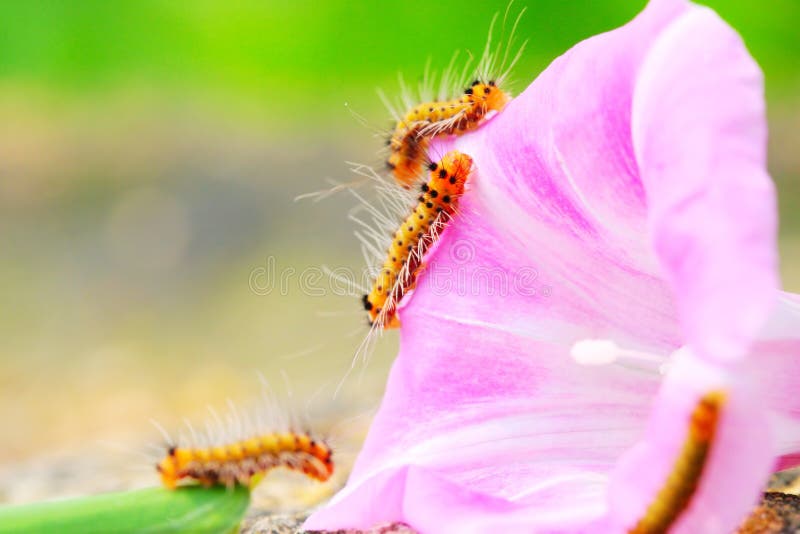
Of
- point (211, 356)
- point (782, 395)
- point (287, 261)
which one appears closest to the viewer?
point (782, 395)

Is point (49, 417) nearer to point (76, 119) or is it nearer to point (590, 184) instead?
point (76, 119)

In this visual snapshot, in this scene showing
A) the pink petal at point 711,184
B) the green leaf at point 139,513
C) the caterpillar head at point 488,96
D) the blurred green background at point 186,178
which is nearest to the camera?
the pink petal at point 711,184

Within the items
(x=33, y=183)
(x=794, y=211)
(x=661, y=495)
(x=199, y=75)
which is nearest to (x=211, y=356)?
(x=199, y=75)

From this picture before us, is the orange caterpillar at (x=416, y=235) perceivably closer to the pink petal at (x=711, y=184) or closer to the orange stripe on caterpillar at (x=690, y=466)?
the pink petal at (x=711, y=184)

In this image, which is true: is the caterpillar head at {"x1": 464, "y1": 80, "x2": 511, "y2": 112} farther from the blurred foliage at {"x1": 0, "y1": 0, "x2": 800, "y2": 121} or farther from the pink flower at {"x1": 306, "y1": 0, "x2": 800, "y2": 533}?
the blurred foliage at {"x1": 0, "y1": 0, "x2": 800, "y2": 121}

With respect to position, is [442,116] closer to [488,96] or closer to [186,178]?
[488,96]

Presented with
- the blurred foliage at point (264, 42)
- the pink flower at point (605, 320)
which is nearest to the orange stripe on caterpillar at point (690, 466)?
the pink flower at point (605, 320)

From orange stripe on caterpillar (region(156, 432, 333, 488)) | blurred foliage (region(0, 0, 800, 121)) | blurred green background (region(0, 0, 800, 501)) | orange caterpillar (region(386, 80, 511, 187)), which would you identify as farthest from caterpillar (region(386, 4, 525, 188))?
blurred foliage (region(0, 0, 800, 121))
